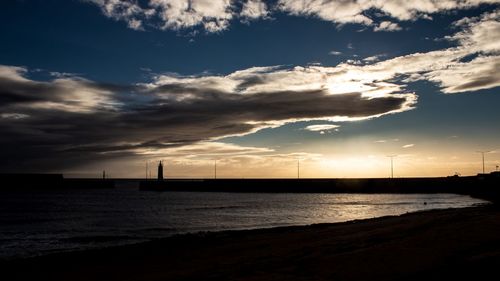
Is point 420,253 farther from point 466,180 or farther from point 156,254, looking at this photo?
point 466,180

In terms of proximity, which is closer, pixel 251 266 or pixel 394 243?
pixel 251 266

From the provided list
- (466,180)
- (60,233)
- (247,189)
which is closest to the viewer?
(60,233)

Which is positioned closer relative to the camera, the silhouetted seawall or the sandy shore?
the sandy shore

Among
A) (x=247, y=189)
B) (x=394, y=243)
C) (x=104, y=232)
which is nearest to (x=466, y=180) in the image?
(x=247, y=189)

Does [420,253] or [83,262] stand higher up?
[420,253]

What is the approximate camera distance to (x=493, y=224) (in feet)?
61.0

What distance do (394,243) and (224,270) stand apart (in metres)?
6.41

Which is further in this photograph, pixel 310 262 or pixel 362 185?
pixel 362 185

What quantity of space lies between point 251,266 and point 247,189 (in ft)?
570

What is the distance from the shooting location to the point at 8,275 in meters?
14.6

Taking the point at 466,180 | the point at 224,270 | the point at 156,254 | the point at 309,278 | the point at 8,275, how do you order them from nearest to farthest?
1. the point at 309,278
2. the point at 224,270
3. the point at 8,275
4. the point at 156,254
5. the point at 466,180

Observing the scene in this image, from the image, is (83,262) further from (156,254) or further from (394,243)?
(394,243)

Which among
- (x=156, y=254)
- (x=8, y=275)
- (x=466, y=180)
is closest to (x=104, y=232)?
(x=156, y=254)

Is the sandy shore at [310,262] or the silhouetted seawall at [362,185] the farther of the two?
Answer: the silhouetted seawall at [362,185]
